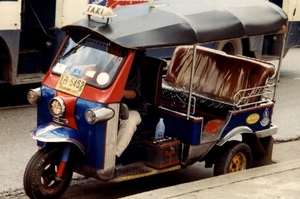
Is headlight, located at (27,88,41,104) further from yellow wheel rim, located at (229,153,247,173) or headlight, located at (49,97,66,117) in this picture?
yellow wheel rim, located at (229,153,247,173)

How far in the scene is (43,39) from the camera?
38.8ft

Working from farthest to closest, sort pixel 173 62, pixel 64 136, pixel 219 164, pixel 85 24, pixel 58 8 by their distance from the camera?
pixel 58 8 < pixel 173 62 < pixel 219 164 < pixel 85 24 < pixel 64 136

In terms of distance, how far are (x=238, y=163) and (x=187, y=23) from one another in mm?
1717

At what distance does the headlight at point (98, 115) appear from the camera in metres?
6.40

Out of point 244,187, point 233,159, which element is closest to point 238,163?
point 233,159

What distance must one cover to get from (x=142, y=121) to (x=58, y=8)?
4.68 m

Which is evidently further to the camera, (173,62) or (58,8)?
(58,8)

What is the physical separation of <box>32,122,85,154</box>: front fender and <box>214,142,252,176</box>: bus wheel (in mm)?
1664

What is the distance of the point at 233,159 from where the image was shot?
7.67 metres

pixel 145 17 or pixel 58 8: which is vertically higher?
pixel 145 17

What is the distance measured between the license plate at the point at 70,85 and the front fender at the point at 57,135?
356 millimetres

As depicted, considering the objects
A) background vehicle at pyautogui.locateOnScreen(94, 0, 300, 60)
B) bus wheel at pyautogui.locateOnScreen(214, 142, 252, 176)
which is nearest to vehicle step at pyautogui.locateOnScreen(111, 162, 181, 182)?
bus wheel at pyautogui.locateOnScreen(214, 142, 252, 176)

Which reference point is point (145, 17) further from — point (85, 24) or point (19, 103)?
point (19, 103)

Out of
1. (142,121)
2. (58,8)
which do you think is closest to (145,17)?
(142,121)
